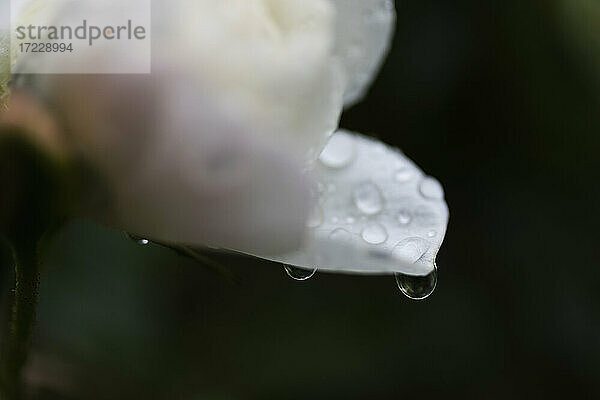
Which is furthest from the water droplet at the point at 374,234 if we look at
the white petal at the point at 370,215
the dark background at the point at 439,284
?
the dark background at the point at 439,284

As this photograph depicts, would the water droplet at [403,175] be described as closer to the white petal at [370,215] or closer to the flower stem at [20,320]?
the white petal at [370,215]

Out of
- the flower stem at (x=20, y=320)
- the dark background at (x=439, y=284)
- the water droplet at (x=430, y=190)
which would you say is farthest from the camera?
the dark background at (x=439, y=284)

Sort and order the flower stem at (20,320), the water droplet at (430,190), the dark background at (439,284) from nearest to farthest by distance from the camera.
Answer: the flower stem at (20,320)
the water droplet at (430,190)
the dark background at (439,284)

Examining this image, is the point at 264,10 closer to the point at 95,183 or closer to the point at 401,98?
the point at 95,183

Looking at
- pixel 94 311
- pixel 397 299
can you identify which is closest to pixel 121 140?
pixel 94 311

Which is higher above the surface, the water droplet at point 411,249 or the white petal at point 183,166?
the white petal at point 183,166

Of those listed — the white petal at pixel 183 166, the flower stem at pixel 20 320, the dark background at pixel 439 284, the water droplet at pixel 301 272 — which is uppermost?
the white petal at pixel 183 166

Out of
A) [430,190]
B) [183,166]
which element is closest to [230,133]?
[183,166]
